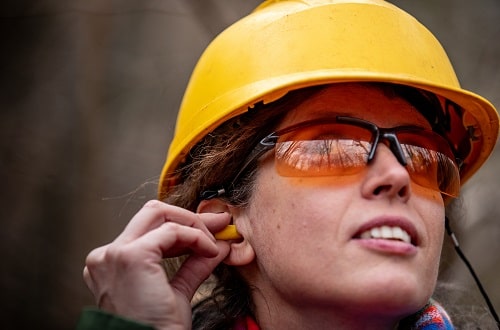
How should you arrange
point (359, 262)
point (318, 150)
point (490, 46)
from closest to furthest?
point (359, 262) → point (318, 150) → point (490, 46)

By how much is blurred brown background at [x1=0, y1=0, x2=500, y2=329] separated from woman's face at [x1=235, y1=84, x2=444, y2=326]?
2155 millimetres

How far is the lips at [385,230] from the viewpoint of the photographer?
222 centimetres

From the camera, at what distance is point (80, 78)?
4.51 m

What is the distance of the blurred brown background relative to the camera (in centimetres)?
449

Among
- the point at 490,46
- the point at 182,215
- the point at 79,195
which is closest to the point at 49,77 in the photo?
the point at 79,195

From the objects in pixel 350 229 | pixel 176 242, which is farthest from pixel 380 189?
pixel 176 242

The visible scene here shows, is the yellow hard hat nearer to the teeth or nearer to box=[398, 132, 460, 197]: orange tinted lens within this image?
box=[398, 132, 460, 197]: orange tinted lens

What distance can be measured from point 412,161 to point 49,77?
2.73 meters

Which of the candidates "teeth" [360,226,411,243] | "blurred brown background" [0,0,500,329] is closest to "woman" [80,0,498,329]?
"teeth" [360,226,411,243]

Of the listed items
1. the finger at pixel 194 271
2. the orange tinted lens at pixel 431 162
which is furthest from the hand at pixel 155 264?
the orange tinted lens at pixel 431 162

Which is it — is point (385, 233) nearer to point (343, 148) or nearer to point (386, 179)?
point (386, 179)

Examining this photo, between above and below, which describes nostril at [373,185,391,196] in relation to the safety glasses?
below

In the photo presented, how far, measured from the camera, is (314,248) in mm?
2246

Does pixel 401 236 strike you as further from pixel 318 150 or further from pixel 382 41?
pixel 382 41
